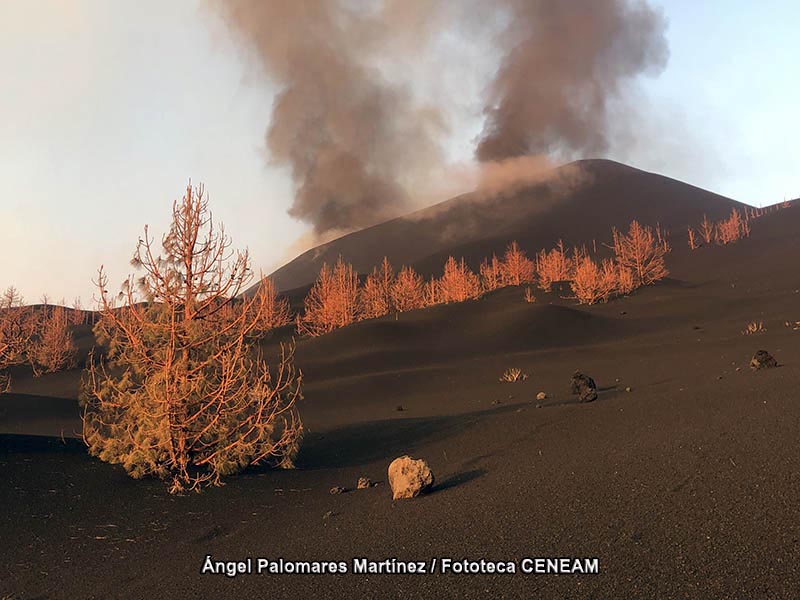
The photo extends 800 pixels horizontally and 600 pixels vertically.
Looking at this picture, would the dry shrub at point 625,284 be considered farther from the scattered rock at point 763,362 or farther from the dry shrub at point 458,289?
the scattered rock at point 763,362

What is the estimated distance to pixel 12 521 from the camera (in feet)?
18.5

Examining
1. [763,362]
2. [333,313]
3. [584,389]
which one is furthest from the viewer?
[333,313]

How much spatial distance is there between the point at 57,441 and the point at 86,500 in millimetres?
3282

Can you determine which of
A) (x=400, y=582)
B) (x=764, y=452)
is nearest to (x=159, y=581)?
(x=400, y=582)

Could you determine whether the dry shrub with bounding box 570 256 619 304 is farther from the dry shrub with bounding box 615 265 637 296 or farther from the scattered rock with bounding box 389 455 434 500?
the scattered rock with bounding box 389 455 434 500

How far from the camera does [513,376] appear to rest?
17.9 metres

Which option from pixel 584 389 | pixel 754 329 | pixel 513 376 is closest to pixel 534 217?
pixel 754 329

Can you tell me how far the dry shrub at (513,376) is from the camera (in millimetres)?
17781

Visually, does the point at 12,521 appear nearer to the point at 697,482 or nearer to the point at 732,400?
the point at 697,482

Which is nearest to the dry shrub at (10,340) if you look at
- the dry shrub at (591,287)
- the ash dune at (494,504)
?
the ash dune at (494,504)

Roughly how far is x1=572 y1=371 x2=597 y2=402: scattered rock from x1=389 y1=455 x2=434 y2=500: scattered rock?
6158 millimetres

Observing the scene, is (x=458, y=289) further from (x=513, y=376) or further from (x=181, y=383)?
(x=181, y=383)

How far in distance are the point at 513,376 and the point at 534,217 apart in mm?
128189

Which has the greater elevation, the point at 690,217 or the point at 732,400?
the point at 690,217
